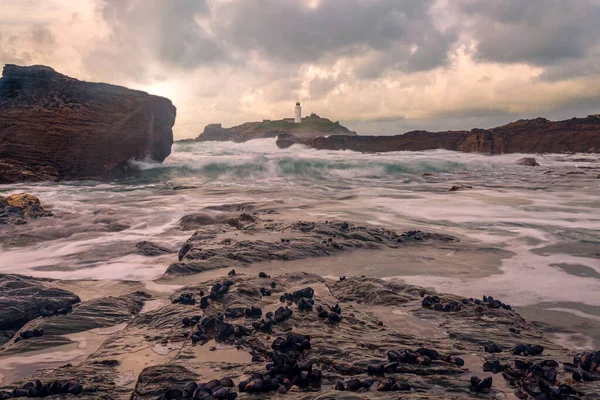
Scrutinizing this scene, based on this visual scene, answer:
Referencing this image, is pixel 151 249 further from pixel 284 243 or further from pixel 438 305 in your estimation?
pixel 438 305

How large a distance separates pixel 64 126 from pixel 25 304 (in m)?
16.8

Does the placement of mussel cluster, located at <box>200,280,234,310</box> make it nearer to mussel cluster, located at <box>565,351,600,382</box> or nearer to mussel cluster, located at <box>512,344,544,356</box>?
mussel cluster, located at <box>512,344,544,356</box>

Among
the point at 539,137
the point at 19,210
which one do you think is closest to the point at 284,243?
the point at 19,210

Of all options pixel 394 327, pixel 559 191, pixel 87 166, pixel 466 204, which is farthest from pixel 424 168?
pixel 394 327

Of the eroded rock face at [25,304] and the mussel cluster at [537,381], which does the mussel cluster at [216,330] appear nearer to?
the eroded rock face at [25,304]

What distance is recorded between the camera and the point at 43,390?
8.29 feet

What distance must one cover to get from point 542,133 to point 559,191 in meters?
40.7

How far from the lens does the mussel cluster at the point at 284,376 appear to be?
8.15ft

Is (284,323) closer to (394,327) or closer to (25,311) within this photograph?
(394,327)

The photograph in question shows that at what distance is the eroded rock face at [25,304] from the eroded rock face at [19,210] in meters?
5.65

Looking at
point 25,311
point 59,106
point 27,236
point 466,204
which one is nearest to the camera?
point 25,311

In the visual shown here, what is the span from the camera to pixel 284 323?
11.6 feet

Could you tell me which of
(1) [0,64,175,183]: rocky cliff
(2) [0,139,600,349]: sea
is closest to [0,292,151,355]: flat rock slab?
(2) [0,139,600,349]: sea

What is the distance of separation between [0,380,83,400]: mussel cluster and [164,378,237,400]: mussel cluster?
1.98 ft
